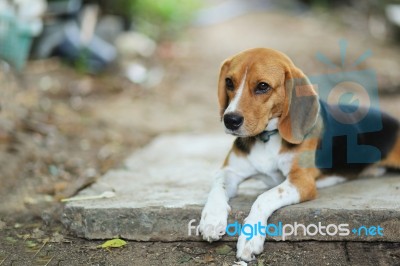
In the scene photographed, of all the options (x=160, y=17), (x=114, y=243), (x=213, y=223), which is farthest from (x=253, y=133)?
(x=160, y=17)

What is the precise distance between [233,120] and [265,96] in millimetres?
309

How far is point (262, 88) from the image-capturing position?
12.3ft

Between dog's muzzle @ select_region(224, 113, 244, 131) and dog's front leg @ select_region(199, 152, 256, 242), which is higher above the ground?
dog's muzzle @ select_region(224, 113, 244, 131)

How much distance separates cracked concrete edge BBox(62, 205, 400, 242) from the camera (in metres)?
3.61

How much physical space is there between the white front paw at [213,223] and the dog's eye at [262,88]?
2.61 ft

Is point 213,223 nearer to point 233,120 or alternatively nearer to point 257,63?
point 233,120

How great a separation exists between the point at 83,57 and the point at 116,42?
5.83 feet

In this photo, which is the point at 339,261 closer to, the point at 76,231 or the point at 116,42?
the point at 76,231

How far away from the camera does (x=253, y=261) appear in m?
3.53

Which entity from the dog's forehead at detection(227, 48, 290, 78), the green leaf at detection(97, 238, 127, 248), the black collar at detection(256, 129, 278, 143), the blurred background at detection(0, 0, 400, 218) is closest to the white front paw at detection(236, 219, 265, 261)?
the black collar at detection(256, 129, 278, 143)

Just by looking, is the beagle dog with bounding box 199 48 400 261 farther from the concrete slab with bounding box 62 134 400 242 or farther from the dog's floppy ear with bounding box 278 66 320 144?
the concrete slab with bounding box 62 134 400 242

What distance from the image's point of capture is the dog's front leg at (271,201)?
3.53m

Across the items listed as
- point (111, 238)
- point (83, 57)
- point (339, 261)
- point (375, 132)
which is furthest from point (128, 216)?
point (83, 57)

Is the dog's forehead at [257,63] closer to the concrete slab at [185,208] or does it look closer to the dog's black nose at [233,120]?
the dog's black nose at [233,120]
